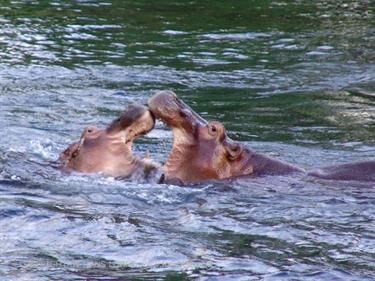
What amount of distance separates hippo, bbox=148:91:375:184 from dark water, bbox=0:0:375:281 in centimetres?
16

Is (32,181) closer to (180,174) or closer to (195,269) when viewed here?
(180,174)

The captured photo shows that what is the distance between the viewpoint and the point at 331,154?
32.1 feet

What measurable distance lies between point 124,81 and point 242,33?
3.34 metres

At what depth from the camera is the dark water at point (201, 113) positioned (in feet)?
21.3

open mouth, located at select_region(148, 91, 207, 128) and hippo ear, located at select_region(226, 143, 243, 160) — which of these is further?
hippo ear, located at select_region(226, 143, 243, 160)

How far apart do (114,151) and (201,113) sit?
10.3 ft

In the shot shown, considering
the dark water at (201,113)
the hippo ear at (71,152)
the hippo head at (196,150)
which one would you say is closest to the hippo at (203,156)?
the hippo head at (196,150)

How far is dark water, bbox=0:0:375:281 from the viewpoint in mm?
6496

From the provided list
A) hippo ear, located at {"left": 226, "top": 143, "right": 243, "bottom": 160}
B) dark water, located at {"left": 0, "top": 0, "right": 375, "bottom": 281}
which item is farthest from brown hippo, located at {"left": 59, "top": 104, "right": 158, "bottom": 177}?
hippo ear, located at {"left": 226, "top": 143, "right": 243, "bottom": 160}

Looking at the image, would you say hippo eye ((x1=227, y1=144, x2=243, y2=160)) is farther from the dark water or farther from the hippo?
the dark water

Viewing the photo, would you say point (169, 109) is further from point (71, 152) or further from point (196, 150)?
point (71, 152)

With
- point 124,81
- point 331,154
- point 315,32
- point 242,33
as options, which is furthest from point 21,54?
point 331,154

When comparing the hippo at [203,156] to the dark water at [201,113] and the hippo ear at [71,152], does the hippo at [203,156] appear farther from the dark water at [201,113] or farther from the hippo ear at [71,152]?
the hippo ear at [71,152]

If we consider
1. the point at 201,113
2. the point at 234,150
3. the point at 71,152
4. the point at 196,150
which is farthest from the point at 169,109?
the point at 201,113
